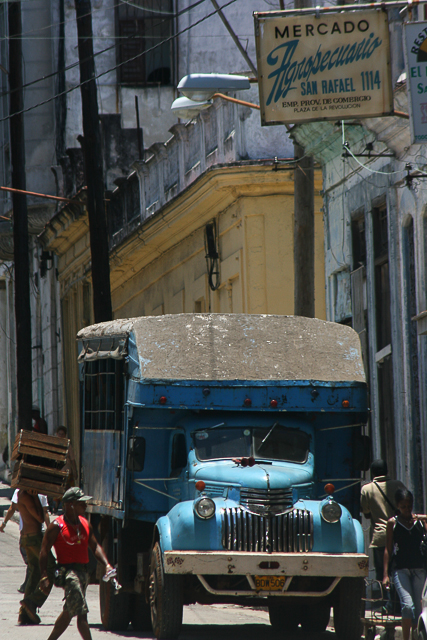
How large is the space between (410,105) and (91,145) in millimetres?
9384

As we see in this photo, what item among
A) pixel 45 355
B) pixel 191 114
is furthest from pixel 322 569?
pixel 45 355

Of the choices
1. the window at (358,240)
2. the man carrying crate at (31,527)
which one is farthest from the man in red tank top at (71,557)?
the window at (358,240)

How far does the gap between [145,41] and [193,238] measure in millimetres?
10783

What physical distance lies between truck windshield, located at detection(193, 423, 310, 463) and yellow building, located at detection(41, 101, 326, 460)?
23.6ft

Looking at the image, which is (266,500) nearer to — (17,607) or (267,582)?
(267,582)

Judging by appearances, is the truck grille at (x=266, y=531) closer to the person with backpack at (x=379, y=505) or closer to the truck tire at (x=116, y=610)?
the person with backpack at (x=379, y=505)

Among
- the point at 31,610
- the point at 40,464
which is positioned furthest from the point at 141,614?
the point at 40,464

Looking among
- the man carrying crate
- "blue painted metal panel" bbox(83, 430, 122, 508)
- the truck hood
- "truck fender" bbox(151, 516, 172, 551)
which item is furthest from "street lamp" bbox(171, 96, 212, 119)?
"truck fender" bbox(151, 516, 172, 551)

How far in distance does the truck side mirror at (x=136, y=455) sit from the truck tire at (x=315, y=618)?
2544 mm

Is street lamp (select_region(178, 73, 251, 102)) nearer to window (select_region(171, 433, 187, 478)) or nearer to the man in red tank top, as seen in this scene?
window (select_region(171, 433, 187, 478))

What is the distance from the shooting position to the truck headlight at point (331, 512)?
11.6m

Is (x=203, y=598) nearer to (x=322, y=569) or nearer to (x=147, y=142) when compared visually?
(x=322, y=569)

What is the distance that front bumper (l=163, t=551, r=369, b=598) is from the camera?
37.2 feet

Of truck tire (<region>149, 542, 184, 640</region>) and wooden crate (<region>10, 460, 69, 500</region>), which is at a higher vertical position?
Result: wooden crate (<region>10, 460, 69, 500</region>)
